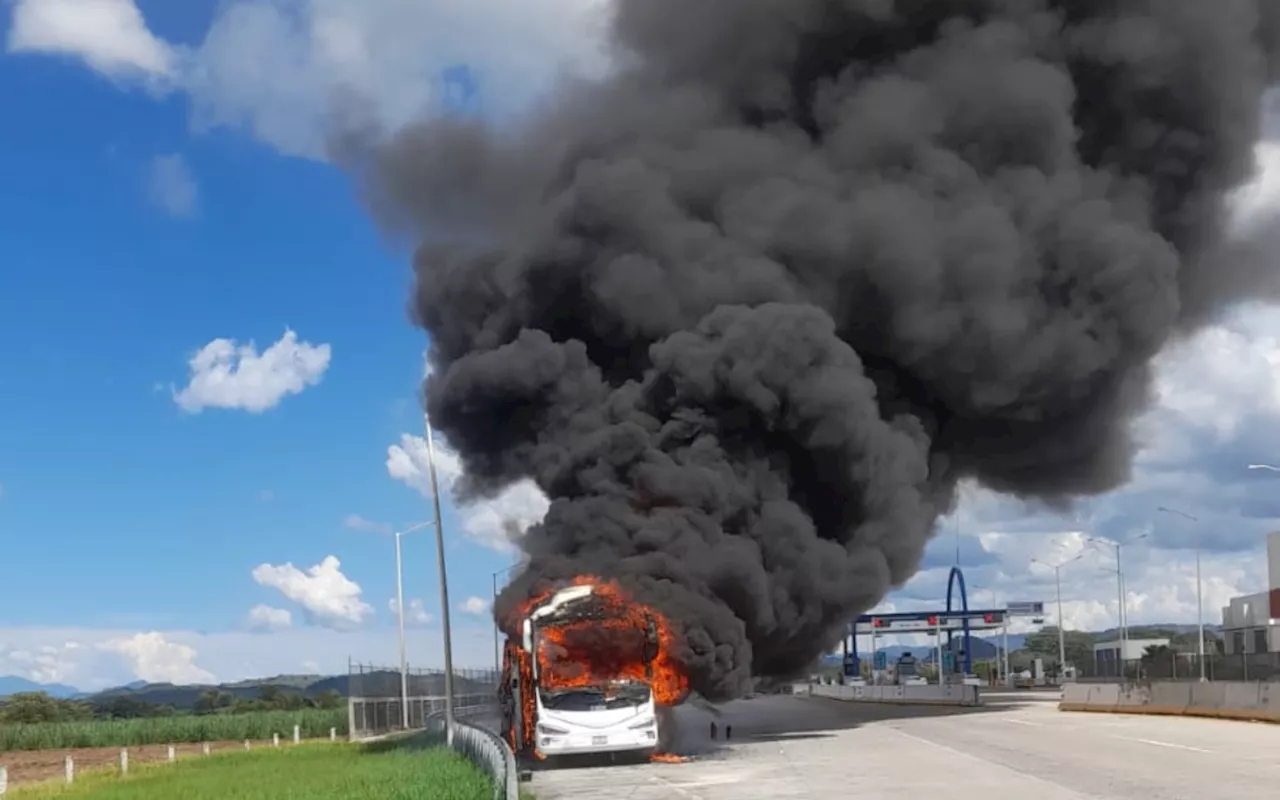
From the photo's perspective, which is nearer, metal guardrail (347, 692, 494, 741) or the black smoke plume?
the black smoke plume

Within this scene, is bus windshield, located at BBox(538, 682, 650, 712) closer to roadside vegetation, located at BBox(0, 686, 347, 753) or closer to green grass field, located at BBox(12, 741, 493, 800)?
green grass field, located at BBox(12, 741, 493, 800)

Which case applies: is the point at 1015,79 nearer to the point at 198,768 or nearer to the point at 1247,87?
the point at 1247,87

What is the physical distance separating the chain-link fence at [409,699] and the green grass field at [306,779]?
9421 mm

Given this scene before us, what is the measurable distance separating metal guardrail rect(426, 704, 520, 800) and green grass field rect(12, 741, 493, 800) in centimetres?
23

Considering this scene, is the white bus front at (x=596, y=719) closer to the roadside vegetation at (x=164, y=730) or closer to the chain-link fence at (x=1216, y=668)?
the chain-link fence at (x=1216, y=668)

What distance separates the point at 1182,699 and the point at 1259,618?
32449 millimetres

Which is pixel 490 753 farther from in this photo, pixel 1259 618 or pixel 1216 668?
pixel 1259 618

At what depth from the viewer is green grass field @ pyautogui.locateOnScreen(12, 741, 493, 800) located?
20473 mm

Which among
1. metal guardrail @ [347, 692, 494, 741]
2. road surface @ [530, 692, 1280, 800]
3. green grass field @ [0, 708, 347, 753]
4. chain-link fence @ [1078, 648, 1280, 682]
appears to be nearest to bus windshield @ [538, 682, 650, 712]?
road surface @ [530, 692, 1280, 800]

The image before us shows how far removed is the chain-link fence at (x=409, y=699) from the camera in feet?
166

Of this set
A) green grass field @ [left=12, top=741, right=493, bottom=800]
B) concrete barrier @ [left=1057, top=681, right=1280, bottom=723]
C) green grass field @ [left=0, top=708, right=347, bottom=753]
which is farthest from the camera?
green grass field @ [left=0, top=708, right=347, bottom=753]

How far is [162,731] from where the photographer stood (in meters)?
65.4

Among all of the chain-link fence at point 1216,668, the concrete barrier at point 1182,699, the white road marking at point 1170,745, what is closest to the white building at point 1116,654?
the chain-link fence at point 1216,668

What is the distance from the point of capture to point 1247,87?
115ft
